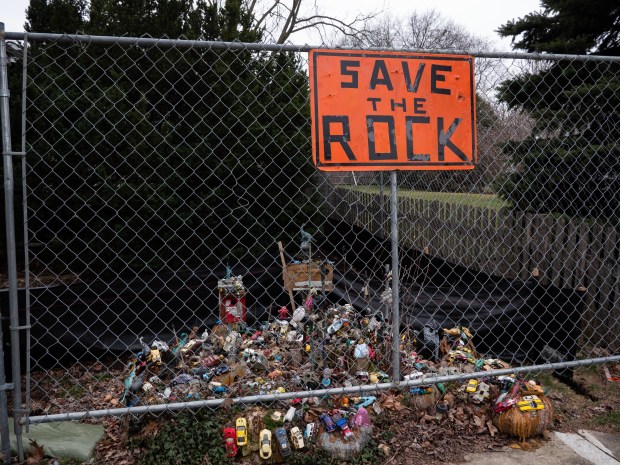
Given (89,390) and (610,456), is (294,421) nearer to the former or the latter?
(610,456)

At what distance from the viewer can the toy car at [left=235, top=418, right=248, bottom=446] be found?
312 cm

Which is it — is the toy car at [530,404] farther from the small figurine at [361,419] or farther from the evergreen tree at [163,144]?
the evergreen tree at [163,144]

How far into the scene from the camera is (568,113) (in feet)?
17.8

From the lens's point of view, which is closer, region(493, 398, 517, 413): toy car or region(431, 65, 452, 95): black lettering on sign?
region(431, 65, 452, 95): black lettering on sign

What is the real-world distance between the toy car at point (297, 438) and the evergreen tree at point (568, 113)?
3.56 m

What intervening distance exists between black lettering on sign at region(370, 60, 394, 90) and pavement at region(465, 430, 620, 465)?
2.25m

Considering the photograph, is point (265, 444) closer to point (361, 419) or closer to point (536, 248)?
point (361, 419)

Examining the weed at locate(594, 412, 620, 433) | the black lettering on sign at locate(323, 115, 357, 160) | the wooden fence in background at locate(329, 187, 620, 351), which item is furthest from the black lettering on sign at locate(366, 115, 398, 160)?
the weed at locate(594, 412, 620, 433)

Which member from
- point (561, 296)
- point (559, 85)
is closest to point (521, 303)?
point (561, 296)

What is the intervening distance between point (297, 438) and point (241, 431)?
0.33 meters

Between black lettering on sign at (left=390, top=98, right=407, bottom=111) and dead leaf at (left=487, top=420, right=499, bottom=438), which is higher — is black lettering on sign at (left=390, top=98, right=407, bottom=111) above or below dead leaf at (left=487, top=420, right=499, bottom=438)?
above

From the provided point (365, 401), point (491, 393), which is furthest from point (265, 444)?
point (491, 393)

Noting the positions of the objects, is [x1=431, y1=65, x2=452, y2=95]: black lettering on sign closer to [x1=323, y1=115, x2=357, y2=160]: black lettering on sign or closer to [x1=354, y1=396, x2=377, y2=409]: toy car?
[x1=323, y1=115, x2=357, y2=160]: black lettering on sign

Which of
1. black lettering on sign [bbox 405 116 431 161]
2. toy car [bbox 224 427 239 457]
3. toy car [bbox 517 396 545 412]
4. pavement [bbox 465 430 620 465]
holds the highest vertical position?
black lettering on sign [bbox 405 116 431 161]
